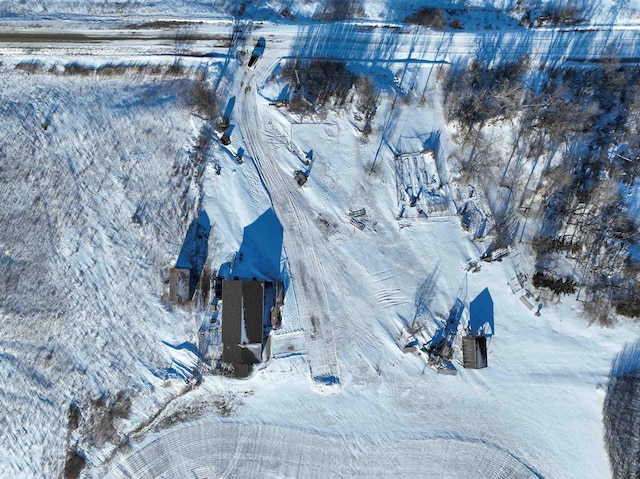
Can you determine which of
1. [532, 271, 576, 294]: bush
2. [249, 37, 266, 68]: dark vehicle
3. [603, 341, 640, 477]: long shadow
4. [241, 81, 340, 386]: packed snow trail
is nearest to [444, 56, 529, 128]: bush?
[532, 271, 576, 294]: bush

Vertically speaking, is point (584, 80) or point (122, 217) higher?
point (584, 80)

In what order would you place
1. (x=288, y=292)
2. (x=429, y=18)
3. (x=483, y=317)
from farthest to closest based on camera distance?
(x=429, y=18)
(x=288, y=292)
(x=483, y=317)

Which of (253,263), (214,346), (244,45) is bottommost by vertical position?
(214,346)

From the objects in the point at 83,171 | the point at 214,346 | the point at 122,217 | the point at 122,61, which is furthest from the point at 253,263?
the point at 122,61

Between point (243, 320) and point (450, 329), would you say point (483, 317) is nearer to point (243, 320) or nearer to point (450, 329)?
point (450, 329)

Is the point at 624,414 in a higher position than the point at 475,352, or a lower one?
lower

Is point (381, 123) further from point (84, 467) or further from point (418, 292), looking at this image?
point (84, 467)

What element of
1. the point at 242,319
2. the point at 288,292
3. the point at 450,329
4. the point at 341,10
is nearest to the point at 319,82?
the point at 341,10
